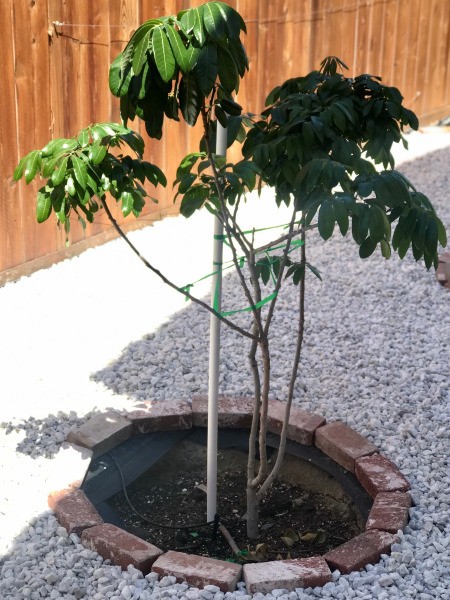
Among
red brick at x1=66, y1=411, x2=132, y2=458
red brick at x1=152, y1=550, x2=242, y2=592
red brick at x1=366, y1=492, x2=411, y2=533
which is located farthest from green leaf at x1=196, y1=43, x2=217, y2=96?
red brick at x1=66, y1=411, x2=132, y2=458

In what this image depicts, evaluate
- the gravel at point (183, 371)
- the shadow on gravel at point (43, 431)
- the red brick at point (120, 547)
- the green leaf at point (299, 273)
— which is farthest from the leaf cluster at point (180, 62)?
the shadow on gravel at point (43, 431)

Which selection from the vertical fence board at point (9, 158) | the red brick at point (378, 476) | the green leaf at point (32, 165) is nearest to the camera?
the green leaf at point (32, 165)

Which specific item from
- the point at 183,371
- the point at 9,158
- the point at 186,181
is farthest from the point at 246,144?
the point at 9,158

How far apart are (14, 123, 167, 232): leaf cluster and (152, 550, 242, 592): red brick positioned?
116 cm

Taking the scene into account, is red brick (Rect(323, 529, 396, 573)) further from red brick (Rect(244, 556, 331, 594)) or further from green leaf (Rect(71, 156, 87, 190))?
green leaf (Rect(71, 156, 87, 190))

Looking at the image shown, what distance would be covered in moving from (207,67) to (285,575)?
162cm

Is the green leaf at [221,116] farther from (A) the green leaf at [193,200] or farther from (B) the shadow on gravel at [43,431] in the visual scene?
(B) the shadow on gravel at [43,431]

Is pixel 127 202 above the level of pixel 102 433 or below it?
above

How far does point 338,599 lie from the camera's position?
285 centimetres

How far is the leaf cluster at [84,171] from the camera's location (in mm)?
2629

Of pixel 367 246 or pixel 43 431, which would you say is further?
pixel 43 431

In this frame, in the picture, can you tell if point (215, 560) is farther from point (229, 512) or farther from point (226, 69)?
point (226, 69)

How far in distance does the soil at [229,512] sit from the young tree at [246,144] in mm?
766

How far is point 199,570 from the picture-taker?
9.55 feet
